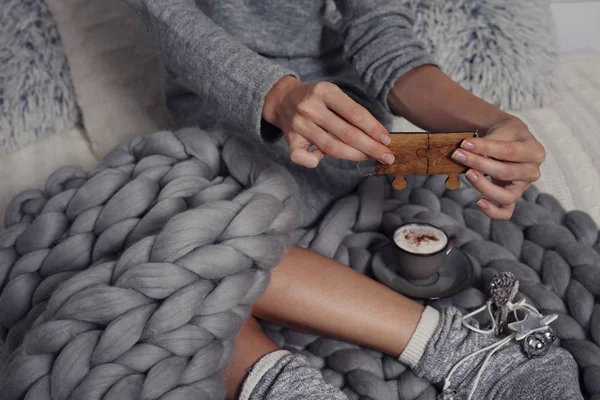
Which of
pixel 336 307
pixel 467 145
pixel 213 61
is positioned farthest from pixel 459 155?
pixel 213 61

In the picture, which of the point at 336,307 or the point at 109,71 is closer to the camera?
the point at 336,307

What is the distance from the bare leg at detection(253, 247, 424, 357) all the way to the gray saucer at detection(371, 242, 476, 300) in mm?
60

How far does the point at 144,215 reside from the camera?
0.83 metres

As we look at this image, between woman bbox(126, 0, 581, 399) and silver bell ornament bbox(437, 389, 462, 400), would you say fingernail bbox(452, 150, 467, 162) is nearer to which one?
woman bbox(126, 0, 581, 399)

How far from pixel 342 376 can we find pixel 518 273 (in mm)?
327

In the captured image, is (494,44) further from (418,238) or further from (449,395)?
(449,395)

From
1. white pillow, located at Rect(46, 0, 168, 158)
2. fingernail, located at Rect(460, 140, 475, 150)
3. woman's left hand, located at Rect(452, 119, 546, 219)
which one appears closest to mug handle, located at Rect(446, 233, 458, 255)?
woman's left hand, located at Rect(452, 119, 546, 219)

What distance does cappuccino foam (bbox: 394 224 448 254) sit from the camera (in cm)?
92

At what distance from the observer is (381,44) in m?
1.06

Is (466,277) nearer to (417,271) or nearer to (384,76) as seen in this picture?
(417,271)

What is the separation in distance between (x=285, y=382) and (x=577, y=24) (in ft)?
4.89

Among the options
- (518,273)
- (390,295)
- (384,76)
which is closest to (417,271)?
(390,295)

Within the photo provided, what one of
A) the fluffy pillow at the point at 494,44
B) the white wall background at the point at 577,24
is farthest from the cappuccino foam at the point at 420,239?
the white wall background at the point at 577,24

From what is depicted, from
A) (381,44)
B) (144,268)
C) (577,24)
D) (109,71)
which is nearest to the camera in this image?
(144,268)
